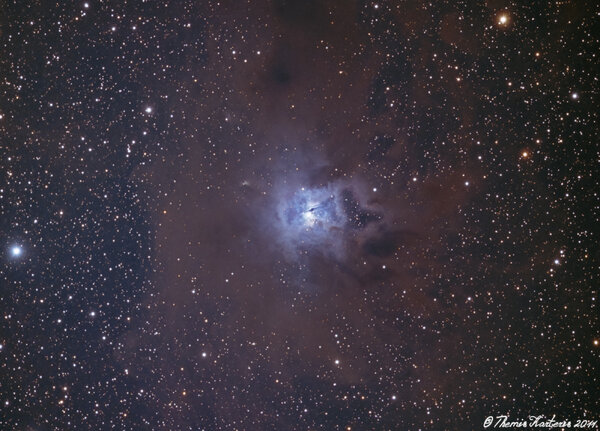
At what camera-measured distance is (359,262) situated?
2.41 feet

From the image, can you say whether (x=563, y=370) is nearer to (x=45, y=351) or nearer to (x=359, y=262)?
(x=359, y=262)

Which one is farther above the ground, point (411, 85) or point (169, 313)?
point (411, 85)

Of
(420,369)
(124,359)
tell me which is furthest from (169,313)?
(420,369)

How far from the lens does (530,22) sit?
71cm

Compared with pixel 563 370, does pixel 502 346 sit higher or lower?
higher

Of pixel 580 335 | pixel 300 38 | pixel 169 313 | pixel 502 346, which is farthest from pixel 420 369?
pixel 300 38

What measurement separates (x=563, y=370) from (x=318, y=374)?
28.0 inches

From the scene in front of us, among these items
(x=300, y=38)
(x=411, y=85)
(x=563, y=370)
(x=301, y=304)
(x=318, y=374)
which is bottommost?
(x=563, y=370)

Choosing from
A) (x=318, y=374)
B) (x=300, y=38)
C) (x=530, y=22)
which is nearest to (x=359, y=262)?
(x=318, y=374)

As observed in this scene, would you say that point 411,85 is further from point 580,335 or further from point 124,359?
point 124,359

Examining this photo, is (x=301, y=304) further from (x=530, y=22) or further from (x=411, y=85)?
(x=530, y=22)

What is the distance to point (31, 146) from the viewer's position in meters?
0.73

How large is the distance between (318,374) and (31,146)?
3.47 ft

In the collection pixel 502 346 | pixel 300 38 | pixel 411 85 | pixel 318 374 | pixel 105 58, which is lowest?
pixel 502 346
